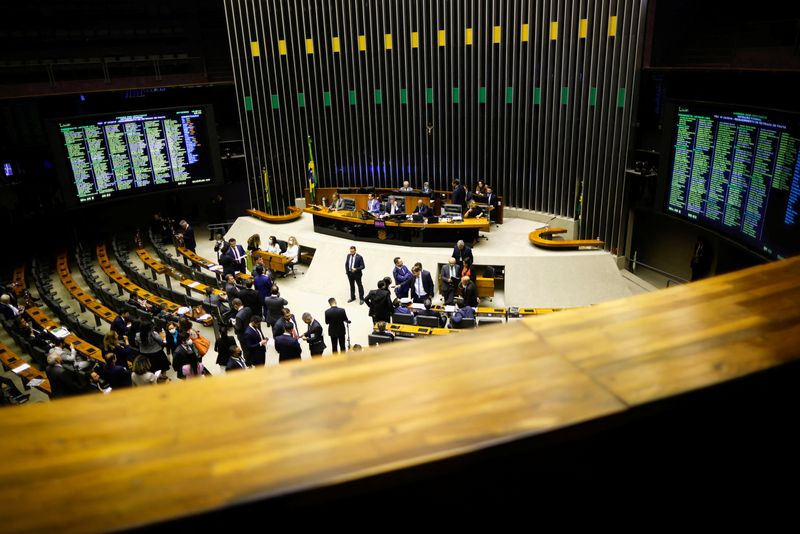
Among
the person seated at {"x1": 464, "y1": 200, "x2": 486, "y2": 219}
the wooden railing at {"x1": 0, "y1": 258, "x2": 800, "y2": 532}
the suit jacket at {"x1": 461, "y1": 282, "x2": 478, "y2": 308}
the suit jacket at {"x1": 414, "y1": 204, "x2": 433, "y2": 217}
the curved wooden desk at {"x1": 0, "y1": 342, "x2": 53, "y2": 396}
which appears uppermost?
the wooden railing at {"x1": 0, "y1": 258, "x2": 800, "y2": 532}

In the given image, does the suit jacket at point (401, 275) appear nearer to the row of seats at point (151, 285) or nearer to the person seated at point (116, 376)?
the row of seats at point (151, 285)

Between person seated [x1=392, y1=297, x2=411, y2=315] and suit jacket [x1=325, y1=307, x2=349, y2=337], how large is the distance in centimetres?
89

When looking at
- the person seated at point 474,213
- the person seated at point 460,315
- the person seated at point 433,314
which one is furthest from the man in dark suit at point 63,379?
the person seated at point 474,213

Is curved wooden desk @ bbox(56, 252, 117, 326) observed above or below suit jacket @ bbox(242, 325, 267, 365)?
below

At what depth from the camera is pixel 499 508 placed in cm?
107

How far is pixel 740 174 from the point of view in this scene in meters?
7.70

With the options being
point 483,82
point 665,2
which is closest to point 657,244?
point 665,2

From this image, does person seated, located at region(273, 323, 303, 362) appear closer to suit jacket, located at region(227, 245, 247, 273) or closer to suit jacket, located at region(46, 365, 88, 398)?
suit jacket, located at region(46, 365, 88, 398)

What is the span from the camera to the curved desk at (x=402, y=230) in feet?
36.7

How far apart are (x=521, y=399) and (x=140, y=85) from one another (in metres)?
14.8

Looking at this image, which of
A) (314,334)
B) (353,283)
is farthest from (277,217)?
(314,334)

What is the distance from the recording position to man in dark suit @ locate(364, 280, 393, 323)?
828cm

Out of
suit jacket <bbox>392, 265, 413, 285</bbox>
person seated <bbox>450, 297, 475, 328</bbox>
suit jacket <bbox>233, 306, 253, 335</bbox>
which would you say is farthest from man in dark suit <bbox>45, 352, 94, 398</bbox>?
suit jacket <bbox>392, 265, 413, 285</bbox>

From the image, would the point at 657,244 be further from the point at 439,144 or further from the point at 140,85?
the point at 140,85
